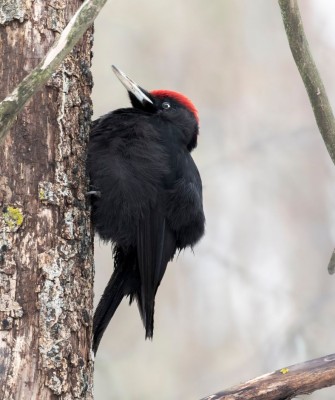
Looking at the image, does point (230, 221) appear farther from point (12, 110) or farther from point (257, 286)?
point (12, 110)

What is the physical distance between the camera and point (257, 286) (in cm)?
714

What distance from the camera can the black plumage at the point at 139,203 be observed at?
11.1 feet

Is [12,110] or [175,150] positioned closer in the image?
[12,110]

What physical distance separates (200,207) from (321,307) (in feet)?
12.2

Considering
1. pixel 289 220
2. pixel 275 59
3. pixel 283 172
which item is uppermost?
pixel 275 59

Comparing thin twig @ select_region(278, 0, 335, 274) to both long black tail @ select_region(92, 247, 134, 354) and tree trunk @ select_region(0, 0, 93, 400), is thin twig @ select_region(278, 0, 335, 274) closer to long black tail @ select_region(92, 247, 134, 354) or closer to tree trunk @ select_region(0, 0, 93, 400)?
tree trunk @ select_region(0, 0, 93, 400)

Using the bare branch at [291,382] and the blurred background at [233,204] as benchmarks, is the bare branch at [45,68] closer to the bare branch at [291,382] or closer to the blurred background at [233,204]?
the bare branch at [291,382]

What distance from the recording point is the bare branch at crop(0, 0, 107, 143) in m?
2.02

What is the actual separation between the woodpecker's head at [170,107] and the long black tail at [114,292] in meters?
0.78

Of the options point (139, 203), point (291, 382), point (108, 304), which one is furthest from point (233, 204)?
point (291, 382)

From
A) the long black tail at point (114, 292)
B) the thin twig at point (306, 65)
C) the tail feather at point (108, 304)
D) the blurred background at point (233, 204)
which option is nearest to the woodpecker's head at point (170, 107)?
the long black tail at point (114, 292)

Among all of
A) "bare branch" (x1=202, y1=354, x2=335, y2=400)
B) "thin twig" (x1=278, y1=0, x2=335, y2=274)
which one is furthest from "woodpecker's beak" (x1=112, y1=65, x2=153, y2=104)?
"bare branch" (x1=202, y1=354, x2=335, y2=400)

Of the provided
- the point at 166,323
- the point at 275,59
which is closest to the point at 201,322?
the point at 166,323

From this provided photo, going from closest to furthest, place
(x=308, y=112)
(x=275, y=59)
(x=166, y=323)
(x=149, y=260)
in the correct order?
1. (x=149, y=260)
2. (x=166, y=323)
3. (x=308, y=112)
4. (x=275, y=59)
